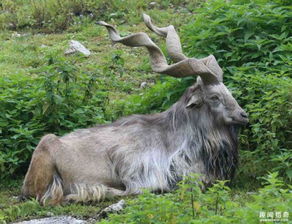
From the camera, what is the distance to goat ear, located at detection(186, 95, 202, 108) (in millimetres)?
9102

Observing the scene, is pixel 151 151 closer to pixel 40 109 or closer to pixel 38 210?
pixel 38 210

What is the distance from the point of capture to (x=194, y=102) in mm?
9102

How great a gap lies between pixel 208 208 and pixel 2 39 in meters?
10.7

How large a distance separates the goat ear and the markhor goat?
0.01 m

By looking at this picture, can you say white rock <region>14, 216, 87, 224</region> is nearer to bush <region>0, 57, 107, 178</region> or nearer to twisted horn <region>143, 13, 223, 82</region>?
bush <region>0, 57, 107, 178</region>

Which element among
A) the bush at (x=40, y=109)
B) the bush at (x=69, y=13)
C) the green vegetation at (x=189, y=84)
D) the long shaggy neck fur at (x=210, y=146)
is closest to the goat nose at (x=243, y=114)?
the long shaggy neck fur at (x=210, y=146)

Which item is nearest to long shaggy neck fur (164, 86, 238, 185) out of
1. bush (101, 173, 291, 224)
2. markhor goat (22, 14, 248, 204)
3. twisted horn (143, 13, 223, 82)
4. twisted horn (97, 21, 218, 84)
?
markhor goat (22, 14, 248, 204)

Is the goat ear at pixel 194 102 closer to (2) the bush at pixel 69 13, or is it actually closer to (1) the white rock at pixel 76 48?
(1) the white rock at pixel 76 48

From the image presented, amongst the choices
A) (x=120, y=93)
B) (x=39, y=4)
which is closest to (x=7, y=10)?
(x=39, y=4)

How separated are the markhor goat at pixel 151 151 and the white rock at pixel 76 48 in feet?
19.1

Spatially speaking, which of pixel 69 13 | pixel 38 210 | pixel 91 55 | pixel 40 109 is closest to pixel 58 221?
pixel 38 210

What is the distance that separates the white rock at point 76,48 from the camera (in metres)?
15.0

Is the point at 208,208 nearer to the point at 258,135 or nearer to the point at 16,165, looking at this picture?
the point at 258,135

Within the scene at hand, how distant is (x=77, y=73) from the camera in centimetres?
1084
